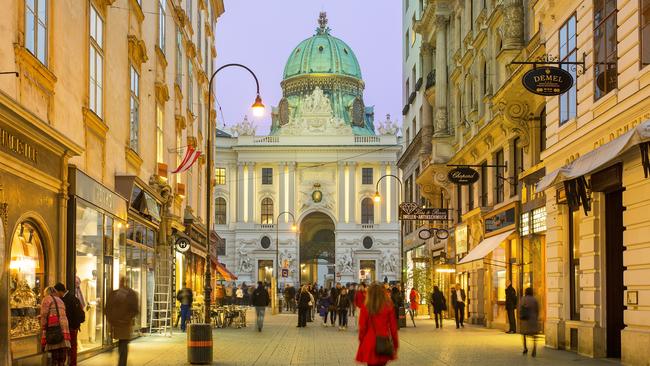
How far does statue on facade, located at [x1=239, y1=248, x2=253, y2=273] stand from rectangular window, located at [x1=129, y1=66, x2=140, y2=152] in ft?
236

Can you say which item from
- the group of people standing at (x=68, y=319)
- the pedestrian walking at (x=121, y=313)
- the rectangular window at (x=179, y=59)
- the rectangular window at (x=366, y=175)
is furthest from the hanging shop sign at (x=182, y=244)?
the rectangular window at (x=366, y=175)

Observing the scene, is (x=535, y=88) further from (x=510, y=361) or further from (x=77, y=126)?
(x=77, y=126)

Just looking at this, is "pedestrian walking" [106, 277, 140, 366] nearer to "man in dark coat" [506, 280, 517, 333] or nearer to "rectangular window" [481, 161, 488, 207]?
"man in dark coat" [506, 280, 517, 333]

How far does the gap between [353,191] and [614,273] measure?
268 ft

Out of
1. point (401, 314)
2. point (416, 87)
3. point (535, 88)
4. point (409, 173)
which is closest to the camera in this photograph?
point (535, 88)

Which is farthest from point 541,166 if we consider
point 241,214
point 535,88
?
point 241,214

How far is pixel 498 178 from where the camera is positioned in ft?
118

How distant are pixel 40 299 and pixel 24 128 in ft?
10.3

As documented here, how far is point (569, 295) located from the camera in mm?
22844

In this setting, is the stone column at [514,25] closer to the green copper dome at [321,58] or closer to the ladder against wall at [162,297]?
the ladder against wall at [162,297]

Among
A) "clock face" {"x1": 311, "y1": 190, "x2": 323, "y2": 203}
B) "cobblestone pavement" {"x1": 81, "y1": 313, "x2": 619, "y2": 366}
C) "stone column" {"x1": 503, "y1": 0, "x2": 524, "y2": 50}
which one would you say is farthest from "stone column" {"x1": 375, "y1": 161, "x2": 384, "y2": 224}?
"stone column" {"x1": 503, "y1": 0, "x2": 524, "y2": 50}

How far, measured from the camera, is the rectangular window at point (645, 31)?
678 inches

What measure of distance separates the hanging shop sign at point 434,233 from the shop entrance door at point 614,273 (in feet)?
78.3

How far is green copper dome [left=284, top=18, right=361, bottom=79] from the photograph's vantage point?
111812mm
